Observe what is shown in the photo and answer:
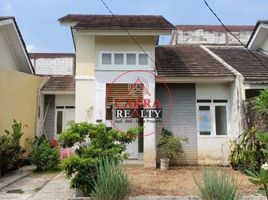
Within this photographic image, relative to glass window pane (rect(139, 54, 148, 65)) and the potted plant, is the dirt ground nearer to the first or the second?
the potted plant

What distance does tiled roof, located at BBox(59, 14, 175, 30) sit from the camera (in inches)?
515

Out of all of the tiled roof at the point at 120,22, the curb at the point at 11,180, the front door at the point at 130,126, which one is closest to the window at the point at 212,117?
the front door at the point at 130,126

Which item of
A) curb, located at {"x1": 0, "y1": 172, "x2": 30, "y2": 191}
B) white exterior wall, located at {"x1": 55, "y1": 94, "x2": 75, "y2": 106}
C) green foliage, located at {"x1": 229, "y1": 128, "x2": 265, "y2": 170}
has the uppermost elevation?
white exterior wall, located at {"x1": 55, "y1": 94, "x2": 75, "y2": 106}

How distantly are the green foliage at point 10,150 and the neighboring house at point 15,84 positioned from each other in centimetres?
39

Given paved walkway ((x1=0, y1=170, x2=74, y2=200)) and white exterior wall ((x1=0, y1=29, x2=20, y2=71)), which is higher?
white exterior wall ((x1=0, y1=29, x2=20, y2=71))

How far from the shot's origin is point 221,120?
47.2 ft

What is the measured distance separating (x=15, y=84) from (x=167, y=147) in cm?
697

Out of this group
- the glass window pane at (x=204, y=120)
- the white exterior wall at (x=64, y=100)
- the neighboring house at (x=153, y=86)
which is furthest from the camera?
the white exterior wall at (x=64, y=100)

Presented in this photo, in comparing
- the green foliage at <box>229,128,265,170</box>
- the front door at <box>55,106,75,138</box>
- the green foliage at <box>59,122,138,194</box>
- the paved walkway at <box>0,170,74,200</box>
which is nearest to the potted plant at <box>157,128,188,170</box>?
the green foliage at <box>229,128,265,170</box>

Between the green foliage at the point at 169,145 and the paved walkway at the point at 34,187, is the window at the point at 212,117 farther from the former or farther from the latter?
the paved walkway at the point at 34,187

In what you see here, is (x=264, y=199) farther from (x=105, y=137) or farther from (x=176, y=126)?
(x=176, y=126)

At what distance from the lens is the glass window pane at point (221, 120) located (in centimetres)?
1425

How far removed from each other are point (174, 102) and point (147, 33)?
322 centimetres

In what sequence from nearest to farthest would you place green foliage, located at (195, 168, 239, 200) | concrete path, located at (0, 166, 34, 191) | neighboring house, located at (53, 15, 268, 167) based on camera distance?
green foliage, located at (195, 168, 239, 200), concrete path, located at (0, 166, 34, 191), neighboring house, located at (53, 15, 268, 167)
